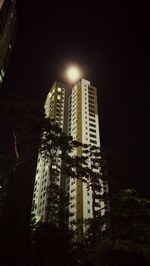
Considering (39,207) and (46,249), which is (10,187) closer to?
(46,249)

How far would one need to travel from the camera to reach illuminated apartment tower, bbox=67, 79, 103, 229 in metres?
53.2

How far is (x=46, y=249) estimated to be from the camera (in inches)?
577

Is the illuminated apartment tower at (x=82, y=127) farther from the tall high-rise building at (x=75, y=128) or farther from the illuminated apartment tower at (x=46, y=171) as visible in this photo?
the illuminated apartment tower at (x=46, y=171)

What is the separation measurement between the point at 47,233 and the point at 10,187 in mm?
4851

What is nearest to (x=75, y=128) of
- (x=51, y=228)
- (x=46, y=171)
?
(x=46, y=171)

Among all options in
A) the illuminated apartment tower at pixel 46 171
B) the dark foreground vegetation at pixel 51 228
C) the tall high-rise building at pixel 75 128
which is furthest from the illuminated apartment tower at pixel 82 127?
the dark foreground vegetation at pixel 51 228

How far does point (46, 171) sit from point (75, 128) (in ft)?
54.9

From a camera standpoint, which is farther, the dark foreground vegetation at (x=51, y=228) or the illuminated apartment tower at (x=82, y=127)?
the illuminated apartment tower at (x=82, y=127)

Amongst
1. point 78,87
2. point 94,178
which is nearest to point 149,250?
point 94,178

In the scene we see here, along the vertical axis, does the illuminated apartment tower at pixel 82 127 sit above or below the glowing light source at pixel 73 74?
below

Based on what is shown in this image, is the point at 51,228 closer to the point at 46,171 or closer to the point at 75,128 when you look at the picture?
the point at 46,171

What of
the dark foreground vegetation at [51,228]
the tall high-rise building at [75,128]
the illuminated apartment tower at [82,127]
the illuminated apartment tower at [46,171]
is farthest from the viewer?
the illuminated apartment tower at [46,171]

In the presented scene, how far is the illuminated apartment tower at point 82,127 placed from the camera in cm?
5321

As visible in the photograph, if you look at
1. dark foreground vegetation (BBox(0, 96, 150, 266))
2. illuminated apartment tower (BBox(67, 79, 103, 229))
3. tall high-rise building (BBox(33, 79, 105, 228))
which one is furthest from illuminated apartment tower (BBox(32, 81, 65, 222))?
dark foreground vegetation (BBox(0, 96, 150, 266))
